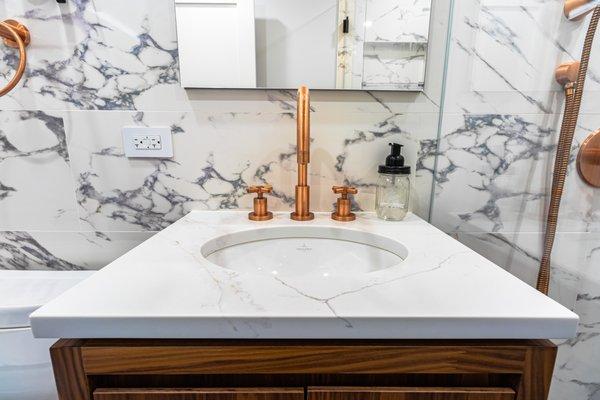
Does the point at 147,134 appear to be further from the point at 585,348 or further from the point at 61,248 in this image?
the point at 585,348

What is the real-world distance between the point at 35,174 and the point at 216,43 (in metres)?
0.62

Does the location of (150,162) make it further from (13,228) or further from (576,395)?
(576,395)

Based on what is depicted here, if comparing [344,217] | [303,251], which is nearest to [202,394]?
[303,251]

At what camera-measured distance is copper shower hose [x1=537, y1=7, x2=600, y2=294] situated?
850 millimetres

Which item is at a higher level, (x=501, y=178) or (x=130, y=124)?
(x=130, y=124)

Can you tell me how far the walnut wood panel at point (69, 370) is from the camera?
46 centimetres

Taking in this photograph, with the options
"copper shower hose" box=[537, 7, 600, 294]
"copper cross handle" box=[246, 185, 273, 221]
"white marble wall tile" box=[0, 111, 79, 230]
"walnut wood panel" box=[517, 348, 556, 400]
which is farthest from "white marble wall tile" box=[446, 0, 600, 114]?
"white marble wall tile" box=[0, 111, 79, 230]

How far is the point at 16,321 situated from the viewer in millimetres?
761

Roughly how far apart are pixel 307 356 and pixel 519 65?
937 mm

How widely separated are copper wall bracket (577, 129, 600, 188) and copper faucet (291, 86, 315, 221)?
2.59 feet

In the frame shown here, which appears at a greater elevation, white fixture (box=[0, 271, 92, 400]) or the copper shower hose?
the copper shower hose

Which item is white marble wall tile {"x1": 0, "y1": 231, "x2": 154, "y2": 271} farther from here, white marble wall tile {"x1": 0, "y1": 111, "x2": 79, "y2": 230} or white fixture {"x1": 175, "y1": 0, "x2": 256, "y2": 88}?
white fixture {"x1": 175, "y1": 0, "x2": 256, "y2": 88}

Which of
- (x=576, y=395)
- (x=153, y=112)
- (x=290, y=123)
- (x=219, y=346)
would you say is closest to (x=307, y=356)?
(x=219, y=346)

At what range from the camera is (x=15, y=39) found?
790 mm
